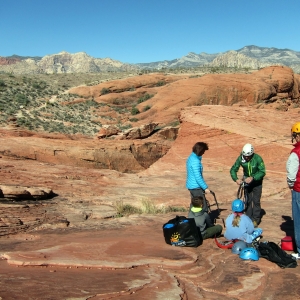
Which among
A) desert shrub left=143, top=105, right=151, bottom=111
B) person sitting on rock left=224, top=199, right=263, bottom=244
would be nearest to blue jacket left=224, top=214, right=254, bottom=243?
person sitting on rock left=224, top=199, right=263, bottom=244

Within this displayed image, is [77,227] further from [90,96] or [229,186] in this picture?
[90,96]

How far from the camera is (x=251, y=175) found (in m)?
6.61

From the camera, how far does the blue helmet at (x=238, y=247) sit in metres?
5.13

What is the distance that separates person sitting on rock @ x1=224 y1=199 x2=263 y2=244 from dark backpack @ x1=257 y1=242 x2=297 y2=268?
0.30 metres

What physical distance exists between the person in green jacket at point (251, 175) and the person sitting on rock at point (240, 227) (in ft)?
3.77

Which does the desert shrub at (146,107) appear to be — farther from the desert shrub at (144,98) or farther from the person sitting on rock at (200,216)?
the person sitting on rock at (200,216)

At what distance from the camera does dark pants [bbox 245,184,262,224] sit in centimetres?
683

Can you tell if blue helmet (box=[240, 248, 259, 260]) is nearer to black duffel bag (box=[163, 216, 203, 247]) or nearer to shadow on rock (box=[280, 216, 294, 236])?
black duffel bag (box=[163, 216, 203, 247])

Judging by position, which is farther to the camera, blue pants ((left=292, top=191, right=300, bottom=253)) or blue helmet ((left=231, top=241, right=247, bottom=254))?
blue helmet ((left=231, top=241, right=247, bottom=254))

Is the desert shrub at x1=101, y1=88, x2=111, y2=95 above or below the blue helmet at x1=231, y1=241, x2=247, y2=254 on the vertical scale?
above

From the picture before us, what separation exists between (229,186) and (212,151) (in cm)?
366

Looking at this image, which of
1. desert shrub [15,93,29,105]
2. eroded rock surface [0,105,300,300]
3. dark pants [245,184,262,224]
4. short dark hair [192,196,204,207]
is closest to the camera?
eroded rock surface [0,105,300,300]

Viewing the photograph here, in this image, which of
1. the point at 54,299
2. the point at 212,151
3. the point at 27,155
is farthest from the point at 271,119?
the point at 54,299

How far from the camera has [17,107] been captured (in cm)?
3095
